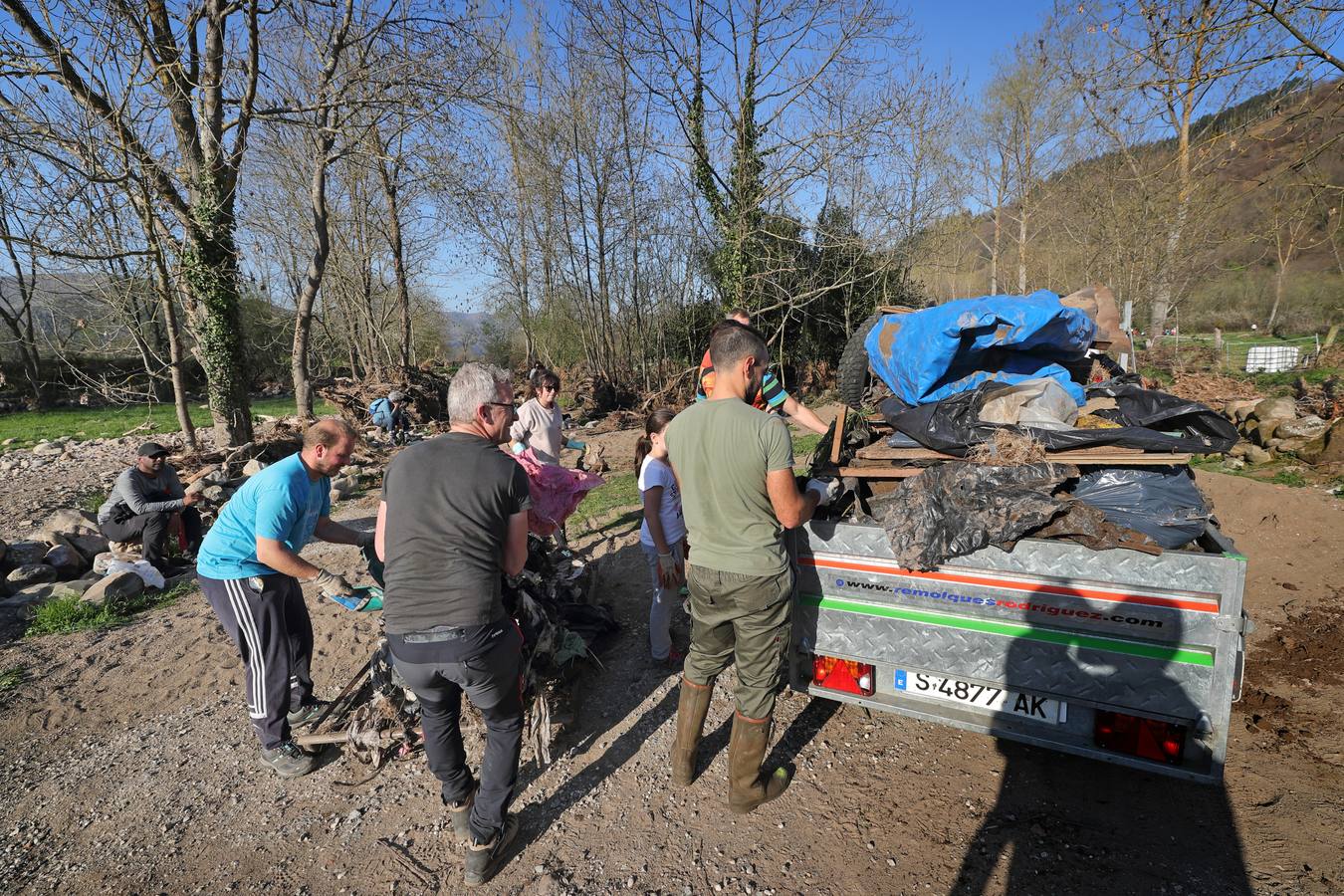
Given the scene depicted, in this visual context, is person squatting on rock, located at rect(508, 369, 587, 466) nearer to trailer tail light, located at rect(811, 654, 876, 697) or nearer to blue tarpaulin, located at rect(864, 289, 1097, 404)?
blue tarpaulin, located at rect(864, 289, 1097, 404)

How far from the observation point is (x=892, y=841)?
8.84 feet

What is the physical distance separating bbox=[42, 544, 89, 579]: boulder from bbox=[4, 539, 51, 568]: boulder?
4.4 inches

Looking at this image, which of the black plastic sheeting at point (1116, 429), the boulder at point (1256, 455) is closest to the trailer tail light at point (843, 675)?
the black plastic sheeting at point (1116, 429)

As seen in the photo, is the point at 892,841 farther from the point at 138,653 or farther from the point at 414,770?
the point at 138,653

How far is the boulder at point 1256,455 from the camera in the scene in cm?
872

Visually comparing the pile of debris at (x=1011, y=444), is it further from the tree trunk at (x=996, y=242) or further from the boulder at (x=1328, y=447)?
the tree trunk at (x=996, y=242)

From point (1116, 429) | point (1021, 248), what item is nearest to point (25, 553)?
point (1116, 429)

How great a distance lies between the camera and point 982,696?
9.04 ft

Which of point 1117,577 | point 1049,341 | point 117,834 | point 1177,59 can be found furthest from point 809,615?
point 1177,59

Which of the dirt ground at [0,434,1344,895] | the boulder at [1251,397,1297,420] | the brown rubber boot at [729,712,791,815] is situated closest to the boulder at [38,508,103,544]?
the dirt ground at [0,434,1344,895]

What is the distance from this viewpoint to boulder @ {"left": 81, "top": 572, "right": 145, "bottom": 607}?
5.68 meters

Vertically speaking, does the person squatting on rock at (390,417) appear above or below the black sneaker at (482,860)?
above

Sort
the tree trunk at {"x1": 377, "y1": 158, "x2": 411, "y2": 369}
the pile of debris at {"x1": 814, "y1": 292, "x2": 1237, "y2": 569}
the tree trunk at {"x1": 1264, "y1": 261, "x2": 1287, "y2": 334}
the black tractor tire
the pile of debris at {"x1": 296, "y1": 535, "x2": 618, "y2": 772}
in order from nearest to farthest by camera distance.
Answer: the pile of debris at {"x1": 814, "y1": 292, "x2": 1237, "y2": 569} < the pile of debris at {"x1": 296, "y1": 535, "x2": 618, "y2": 772} < the black tractor tire < the tree trunk at {"x1": 377, "y1": 158, "x2": 411, "y2": 369} < the tree trunk at {"x1": 1264, "y1": 261, "x2": 1287, "y2": 334}

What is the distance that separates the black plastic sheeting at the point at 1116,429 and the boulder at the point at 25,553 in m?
8.66
